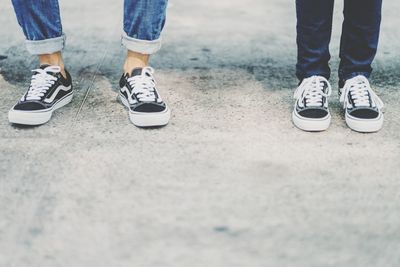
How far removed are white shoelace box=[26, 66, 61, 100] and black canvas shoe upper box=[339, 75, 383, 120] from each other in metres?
1.09

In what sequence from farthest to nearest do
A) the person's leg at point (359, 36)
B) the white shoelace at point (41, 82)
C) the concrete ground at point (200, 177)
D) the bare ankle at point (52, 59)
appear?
the bare ankle at point (52, 59) < the white shoelace at point (41, 82) < the person's leg at point (359, 36) < the concrete ground at point (200, 177)

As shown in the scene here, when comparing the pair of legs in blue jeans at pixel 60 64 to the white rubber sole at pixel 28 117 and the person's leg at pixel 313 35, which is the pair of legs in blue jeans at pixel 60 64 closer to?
the white rubber sole at pixel 28 117

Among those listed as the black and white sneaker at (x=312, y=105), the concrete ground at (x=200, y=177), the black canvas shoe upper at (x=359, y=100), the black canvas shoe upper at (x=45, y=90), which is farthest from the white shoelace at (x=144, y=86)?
the black canvas shoe upper at (x=359, y=100)

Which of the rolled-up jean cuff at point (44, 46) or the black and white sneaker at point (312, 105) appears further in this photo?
the rolled-up jean cuff at point (44, 46)

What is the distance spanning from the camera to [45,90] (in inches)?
85.9

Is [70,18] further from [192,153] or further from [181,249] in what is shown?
[181,249]

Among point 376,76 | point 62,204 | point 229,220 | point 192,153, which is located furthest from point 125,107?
point 376,76

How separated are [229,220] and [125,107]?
825 mm

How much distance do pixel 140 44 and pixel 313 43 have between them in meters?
0.63

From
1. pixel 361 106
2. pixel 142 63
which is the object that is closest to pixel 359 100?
pixel 361 106

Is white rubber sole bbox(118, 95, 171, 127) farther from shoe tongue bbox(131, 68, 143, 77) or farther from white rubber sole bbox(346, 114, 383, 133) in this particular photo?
Result: white rubber sole bbox(346, 114, 383, 133)

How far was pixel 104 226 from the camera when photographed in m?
1.57

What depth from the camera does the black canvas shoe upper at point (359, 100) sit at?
207cm

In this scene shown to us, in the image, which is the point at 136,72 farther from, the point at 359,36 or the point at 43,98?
the point at 359,36
